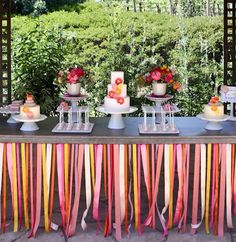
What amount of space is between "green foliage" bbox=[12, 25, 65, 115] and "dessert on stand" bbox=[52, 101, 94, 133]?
311cm

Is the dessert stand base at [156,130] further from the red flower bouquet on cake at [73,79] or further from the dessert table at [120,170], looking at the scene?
the red flower bouquet on cake at [73,79]

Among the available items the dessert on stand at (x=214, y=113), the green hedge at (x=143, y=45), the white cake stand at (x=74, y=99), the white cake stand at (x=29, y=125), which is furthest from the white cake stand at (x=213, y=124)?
the green hedge at (x=143, y=45)

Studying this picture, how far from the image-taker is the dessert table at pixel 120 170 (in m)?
3.97

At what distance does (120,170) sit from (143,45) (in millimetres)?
5106

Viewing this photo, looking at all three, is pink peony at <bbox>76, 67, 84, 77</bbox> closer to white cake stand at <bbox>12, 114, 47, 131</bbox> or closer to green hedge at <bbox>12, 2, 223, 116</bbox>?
white cake stand at <bbox>12, 114, 47, 131</bbox>

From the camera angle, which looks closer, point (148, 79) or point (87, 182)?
point (87, 182)

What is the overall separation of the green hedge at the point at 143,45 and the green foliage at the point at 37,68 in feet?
2.49

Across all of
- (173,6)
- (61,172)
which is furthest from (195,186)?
(173,6)

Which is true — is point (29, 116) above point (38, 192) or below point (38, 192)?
above

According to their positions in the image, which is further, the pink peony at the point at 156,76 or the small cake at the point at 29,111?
the pink peony at the point at 156,76

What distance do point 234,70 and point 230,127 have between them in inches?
74.2

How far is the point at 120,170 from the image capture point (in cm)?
407

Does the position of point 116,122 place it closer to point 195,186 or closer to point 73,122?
point 73,122

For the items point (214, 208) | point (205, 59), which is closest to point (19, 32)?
point (205, 59)
